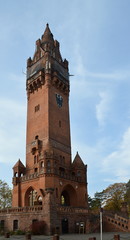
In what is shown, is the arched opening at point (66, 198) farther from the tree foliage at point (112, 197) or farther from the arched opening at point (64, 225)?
the tree foliage at point (112, 197)

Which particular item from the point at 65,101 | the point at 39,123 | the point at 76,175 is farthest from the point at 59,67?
the point at 76,175

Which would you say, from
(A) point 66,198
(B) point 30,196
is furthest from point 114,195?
(B) point 30,196

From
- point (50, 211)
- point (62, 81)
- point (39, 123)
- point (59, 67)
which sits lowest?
point (50, 211)

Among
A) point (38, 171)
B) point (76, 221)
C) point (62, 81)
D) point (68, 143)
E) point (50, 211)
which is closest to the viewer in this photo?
point (50, 211)

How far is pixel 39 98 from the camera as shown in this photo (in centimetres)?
4509

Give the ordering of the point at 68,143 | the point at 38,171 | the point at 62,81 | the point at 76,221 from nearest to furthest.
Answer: the point at 76,221
the point at 38,171
the point at 68,143
the point at 62,81

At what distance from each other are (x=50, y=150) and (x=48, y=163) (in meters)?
2.05

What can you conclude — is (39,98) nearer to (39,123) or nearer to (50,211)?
(39,123)

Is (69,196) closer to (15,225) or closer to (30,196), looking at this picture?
(30,196)

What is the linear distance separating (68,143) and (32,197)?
37.3 feet

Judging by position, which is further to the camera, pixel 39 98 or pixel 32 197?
pixel 39 98

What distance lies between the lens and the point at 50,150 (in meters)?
37.6

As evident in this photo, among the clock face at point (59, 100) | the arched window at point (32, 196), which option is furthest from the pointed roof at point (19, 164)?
the clock face at point (59, 100)

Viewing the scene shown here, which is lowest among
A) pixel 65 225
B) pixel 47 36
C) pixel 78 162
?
pixel 65 225
